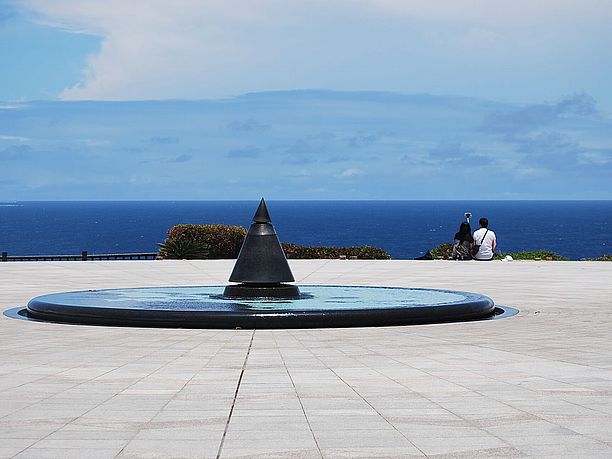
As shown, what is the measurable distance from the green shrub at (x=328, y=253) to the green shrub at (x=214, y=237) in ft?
4.67

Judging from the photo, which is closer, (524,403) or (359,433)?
(359,433)

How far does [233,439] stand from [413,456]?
1.10 metres

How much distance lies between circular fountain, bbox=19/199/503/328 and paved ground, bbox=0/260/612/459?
26 centimetres

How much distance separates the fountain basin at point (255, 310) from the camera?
482 inches

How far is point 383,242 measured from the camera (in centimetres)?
12312

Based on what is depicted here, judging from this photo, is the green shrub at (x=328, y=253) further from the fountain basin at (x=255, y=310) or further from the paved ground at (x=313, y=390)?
the paved ground at (x=313, y=390)

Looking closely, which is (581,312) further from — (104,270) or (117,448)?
(104,270)

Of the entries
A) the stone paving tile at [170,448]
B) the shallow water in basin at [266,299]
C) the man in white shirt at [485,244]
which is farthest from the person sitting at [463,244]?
the stone paving tile at [170,448]

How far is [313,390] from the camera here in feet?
26.2

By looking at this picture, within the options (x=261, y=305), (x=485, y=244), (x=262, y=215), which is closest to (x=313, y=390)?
(x=261, y=305)

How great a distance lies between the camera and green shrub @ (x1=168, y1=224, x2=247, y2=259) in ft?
A: 96.0

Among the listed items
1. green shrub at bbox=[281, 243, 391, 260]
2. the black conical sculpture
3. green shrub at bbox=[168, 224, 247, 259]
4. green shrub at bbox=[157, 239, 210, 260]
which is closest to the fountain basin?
the black conical sculpture

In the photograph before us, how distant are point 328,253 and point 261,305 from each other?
16834mm

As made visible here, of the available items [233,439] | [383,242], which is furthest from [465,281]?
[383,242]
